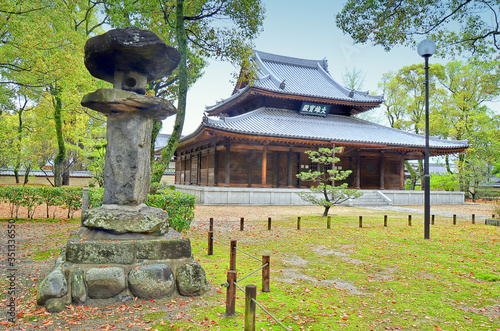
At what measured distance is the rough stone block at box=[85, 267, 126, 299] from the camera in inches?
177

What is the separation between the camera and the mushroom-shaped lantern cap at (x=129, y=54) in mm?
4930

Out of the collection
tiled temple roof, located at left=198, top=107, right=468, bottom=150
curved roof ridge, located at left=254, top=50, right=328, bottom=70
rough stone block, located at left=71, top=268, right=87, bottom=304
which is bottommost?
rough stone block, located at left=71, top=268, right=87, bottom=304

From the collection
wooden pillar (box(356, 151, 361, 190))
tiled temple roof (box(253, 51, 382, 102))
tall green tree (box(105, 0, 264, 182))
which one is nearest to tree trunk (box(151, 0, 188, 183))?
tall green tree (box(105, 0, 264, 182))

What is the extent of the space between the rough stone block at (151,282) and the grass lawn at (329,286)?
14 centimetres

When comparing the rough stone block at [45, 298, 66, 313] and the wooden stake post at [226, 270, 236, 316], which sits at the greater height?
the wooden stake post at [226, 270, 236, 316]

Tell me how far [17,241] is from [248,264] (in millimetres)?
6462

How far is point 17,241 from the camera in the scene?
863 cm

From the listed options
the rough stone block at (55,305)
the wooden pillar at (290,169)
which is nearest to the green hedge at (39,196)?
the rough stone block at (55,305)

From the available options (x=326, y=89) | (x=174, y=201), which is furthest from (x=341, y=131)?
(x=174, y=201)

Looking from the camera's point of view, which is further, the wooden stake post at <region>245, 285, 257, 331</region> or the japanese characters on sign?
the japanese characters on sign

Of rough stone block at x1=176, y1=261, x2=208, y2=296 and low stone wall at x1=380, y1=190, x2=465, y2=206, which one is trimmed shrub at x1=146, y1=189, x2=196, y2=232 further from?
low stone wall at x1=380, y1=190, x2=465, y2=206

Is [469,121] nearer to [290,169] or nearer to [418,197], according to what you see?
[418,197]

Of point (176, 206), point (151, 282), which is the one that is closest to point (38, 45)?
point (176, 206)

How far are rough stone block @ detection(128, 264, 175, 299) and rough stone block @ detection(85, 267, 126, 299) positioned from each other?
6.5 inches
